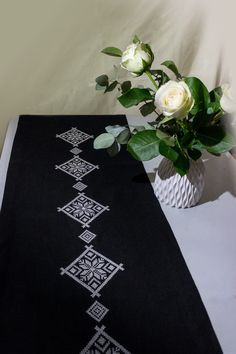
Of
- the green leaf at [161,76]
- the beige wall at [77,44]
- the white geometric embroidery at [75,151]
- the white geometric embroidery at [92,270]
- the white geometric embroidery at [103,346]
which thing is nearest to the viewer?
the white geometric embroidery at [103,346]

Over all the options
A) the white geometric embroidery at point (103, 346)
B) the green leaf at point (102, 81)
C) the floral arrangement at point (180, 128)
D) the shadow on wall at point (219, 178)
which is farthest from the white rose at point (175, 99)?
the white geometric embroidery at point (103, 346)

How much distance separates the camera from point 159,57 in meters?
1.38

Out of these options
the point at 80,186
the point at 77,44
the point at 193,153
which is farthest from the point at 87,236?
the point at 77,44

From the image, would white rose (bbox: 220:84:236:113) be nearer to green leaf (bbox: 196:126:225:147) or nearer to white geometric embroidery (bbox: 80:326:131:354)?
green leaf (bbox: 196:126:225:147)

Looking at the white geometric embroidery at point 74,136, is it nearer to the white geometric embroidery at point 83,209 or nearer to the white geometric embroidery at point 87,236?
the white geometric embroidery at point 83,209

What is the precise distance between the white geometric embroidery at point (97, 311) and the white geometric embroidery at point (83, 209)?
0.22 meters

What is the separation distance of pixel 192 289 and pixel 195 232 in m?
0.17

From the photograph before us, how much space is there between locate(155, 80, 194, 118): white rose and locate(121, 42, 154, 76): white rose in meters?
0.10

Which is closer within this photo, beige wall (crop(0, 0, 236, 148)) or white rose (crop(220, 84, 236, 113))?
white rose (crop(220, 84, 236, 113))

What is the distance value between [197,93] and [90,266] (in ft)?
1.43

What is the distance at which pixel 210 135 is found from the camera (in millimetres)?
741

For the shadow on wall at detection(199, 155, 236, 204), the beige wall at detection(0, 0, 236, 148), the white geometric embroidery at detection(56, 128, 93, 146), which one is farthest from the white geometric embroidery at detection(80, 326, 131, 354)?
the beige wall at detection(0, 0, 236, 148)

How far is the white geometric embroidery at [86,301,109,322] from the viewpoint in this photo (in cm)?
62

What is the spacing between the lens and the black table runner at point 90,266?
595 mm
